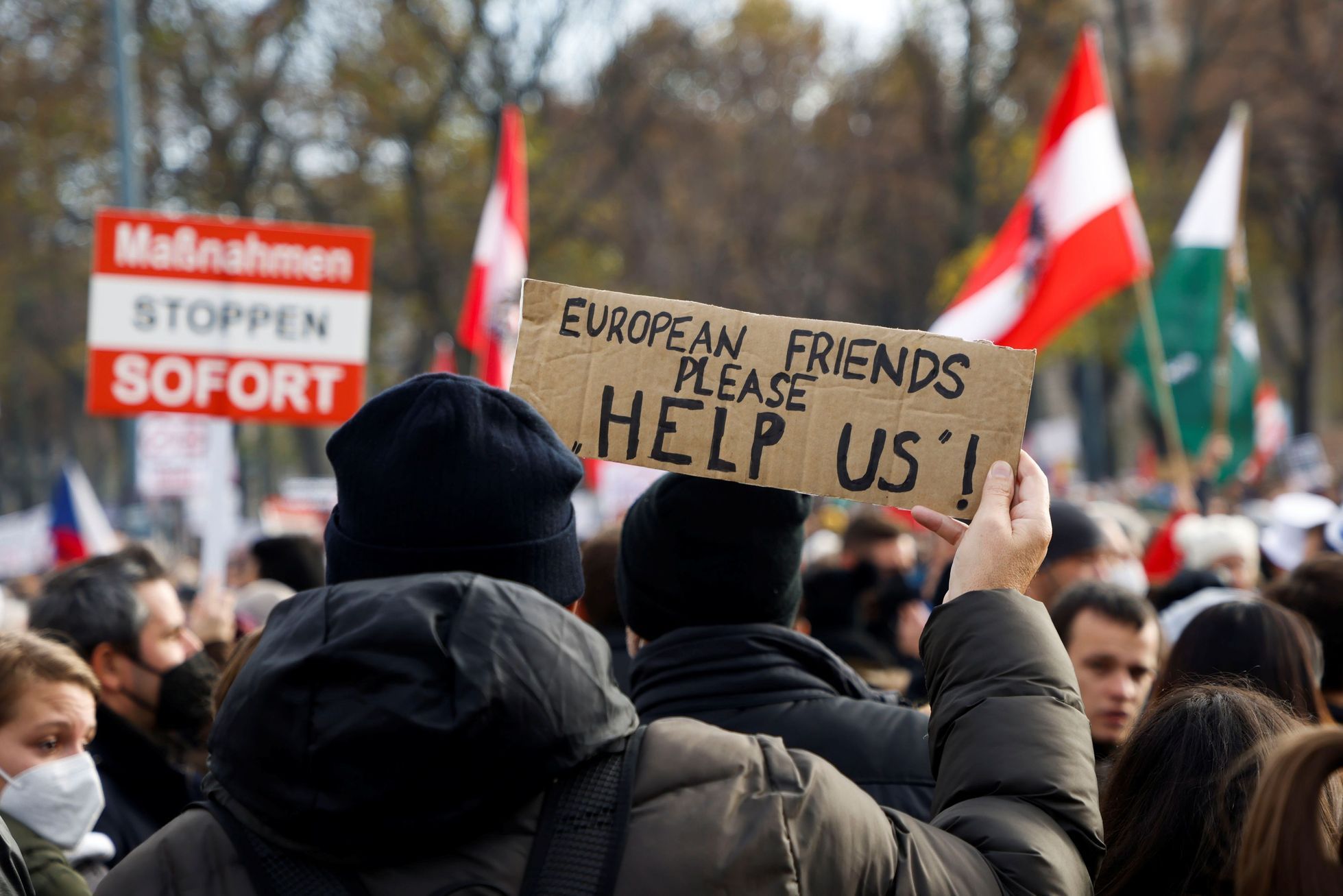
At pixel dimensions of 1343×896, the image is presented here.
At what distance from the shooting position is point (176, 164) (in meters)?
23.5

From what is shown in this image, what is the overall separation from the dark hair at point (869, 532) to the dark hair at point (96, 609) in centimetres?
A: 412

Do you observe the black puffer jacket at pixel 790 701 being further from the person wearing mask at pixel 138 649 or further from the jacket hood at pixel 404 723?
the person wearing mask at pixel 138 649

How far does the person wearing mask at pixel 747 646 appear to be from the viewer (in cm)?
248

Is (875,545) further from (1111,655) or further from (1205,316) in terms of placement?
(1205,316)

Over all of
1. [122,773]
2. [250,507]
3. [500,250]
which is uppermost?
[500,250]

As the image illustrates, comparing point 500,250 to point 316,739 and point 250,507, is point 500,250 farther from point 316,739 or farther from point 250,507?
point 250,507

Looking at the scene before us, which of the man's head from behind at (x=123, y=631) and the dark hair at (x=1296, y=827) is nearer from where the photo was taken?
the dark hair at (x=1296, y=827)

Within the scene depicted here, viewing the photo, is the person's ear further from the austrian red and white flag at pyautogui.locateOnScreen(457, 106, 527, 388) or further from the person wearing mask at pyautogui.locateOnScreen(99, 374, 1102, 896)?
the austrian red and white flag at pyautogui.locateOnScreen(457, 106, 527, 388)

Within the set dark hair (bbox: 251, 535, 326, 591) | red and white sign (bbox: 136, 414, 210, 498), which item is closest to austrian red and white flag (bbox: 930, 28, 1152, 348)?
dark hair (bbox: 251, 535, 326, 591)

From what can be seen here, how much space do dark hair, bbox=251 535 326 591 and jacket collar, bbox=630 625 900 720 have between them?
3.71 m

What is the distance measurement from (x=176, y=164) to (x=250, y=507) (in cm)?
2742

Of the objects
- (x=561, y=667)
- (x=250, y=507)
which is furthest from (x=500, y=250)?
(x=250, y=507)

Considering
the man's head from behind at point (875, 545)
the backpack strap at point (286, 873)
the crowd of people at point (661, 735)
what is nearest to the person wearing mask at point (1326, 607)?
the crowd of people at point (661, 735)

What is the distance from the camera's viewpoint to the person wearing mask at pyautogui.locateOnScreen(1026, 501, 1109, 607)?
536 cm
